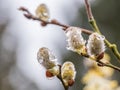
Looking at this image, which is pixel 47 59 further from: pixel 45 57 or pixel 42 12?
pixel 42 12

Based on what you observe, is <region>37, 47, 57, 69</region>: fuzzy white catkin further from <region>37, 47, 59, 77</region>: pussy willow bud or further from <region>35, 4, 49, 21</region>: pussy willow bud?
<region>35, 4, 49, 21</region>: pussy willow bud

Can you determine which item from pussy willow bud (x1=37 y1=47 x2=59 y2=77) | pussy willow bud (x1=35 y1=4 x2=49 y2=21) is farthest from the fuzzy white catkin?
pussy willow bud (x1=35 y1=4 x2=49 y2=21)

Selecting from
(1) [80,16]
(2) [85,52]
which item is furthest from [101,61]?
(1) [80,16]

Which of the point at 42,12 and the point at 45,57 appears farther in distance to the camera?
the point at 42,12

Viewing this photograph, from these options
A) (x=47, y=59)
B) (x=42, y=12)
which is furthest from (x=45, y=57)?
(x=42, y=12)

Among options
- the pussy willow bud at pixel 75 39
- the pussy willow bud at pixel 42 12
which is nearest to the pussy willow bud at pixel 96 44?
the pussy willow bud at pixel 75 39

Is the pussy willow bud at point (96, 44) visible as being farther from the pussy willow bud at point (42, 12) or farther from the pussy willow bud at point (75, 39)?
the pussy willow bud at point (42, 12)
